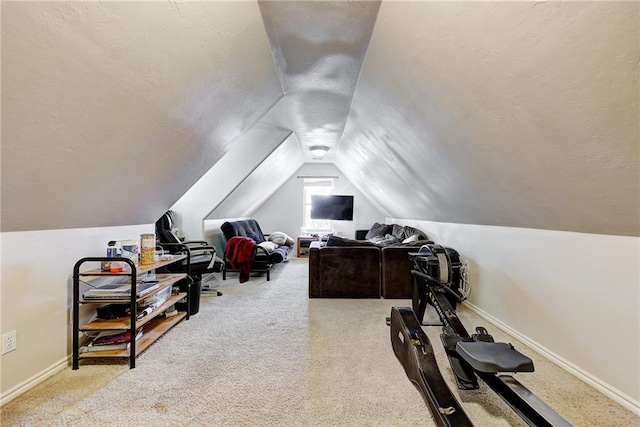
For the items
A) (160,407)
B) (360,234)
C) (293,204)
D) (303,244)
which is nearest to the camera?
(160,407)

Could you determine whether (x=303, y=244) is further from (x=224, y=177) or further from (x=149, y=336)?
(x=149, y=336)

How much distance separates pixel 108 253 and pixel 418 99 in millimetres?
2610

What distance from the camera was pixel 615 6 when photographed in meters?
0.93

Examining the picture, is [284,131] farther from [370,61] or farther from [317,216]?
[317,216]

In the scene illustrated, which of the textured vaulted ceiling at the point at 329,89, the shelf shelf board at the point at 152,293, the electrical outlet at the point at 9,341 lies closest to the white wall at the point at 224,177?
the textured vaulted ceiling at the point at 329,89

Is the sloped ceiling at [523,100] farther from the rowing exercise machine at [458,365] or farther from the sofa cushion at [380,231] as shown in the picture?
the sofa cushion at [380,231]

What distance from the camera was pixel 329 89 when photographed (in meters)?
2.77

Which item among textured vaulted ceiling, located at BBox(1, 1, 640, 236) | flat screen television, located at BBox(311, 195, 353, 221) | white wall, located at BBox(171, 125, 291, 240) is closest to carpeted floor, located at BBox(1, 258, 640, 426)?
textured vaulted ceiling, located at BBox(1, 1, 640, 236)

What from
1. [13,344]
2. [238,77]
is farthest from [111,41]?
[13,344]

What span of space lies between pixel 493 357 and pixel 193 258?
3398 mm

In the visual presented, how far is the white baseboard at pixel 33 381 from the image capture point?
1.58 m

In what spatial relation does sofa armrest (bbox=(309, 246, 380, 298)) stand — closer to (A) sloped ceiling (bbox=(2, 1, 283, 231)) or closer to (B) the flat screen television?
(A) sloped ceiling (bbox=(2, 1, 283, 231))

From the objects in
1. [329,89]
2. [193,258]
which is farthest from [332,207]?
[329,89]

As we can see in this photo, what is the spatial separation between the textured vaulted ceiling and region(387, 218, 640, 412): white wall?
0.54 feet
